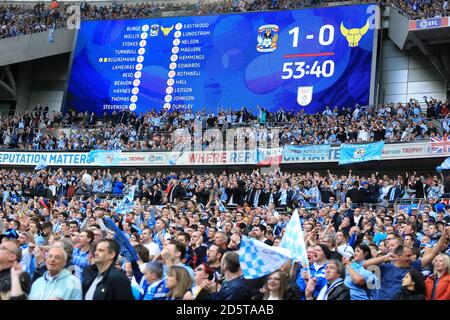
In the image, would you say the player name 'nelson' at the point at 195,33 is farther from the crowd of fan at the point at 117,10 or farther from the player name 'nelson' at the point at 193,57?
the crowd of fan at the point at 117,10

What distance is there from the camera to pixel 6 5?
158 feet

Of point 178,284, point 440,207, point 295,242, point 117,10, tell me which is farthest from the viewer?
point 117,10

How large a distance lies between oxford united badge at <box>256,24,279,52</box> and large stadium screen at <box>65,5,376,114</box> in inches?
2.0

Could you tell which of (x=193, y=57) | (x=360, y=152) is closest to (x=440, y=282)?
(x=360, y=152)

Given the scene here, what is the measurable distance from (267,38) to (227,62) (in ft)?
7.77

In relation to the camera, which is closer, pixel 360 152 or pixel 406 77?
pixel 360 152

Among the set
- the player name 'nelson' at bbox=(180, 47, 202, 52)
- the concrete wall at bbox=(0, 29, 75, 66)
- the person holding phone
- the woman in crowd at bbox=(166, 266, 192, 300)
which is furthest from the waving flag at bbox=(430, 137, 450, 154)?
the concrete wall at bbox=(0, 29, 75, 66)

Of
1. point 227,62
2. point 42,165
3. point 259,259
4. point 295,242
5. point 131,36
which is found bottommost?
point 259,259

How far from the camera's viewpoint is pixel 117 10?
43.4 m

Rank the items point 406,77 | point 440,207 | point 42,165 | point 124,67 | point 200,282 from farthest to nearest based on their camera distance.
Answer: point 124,67, point 406,77, point 42,165, point 440,207, point 200,282

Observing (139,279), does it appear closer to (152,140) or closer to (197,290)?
(197,290)

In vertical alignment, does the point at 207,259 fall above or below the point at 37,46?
below

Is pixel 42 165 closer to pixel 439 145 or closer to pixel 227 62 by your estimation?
pixel 227 62

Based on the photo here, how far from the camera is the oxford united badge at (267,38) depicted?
3666 cm
